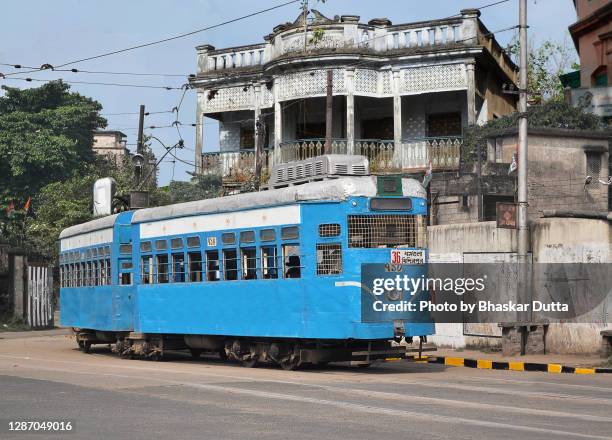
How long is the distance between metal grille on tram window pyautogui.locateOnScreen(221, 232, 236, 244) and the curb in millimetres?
5073

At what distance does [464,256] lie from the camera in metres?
24.6

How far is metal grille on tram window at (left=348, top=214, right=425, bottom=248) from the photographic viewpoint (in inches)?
717

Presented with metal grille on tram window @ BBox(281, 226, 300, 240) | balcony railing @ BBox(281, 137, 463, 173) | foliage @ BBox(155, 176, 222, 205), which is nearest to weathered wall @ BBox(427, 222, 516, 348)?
metal grille on tram window @ BBox(281, 226, 300, 240)

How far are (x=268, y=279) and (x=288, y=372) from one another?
1760 mm

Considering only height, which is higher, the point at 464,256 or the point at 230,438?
the point at 464,256

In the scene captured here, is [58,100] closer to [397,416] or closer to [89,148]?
[89,148]

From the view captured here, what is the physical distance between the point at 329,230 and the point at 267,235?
5.04 feet

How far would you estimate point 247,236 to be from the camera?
19875mm

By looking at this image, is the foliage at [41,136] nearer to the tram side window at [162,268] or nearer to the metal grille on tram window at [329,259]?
the tram side window at [162,268]

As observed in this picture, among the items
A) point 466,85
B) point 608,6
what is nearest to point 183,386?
point 466,85

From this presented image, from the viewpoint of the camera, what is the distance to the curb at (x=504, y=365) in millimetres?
19516

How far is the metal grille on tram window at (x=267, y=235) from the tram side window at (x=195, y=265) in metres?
2.28

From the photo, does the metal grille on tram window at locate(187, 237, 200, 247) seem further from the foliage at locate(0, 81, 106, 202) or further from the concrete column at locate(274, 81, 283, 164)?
the foliage at locate(0, 81, 106, 202)

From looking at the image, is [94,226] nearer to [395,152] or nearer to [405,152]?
[395,152]
